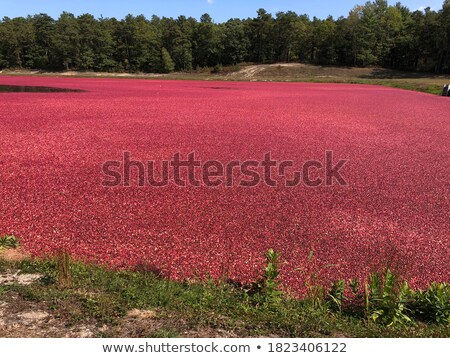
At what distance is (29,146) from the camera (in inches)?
439

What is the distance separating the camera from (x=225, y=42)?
3863 inches

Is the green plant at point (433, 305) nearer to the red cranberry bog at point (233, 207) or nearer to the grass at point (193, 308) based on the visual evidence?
the grass at point (193, 308)

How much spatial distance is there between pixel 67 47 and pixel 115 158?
90.3 metres

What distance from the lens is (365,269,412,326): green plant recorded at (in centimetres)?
370

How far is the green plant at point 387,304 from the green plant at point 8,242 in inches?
185

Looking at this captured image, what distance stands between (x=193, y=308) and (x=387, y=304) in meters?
1.95

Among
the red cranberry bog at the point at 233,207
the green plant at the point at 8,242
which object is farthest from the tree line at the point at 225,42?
the green plant at the point at 8,242

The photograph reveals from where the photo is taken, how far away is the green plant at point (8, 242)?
528 cm

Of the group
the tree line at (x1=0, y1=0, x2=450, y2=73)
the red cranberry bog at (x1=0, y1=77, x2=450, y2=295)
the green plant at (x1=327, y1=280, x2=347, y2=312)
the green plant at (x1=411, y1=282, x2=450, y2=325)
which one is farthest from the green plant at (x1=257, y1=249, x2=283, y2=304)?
the tree line at (x1=0, y1=0, x2=450, y2=73)

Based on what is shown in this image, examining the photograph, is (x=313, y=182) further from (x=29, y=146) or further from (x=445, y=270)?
(x=29, y=146)

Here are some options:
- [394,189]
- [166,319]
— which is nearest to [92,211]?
[166,319]

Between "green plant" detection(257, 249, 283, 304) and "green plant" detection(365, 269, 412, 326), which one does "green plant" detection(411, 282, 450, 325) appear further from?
"green plant" detection(257, 249, 283, 304)

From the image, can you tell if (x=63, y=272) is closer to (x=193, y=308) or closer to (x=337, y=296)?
(x=193, y=308)

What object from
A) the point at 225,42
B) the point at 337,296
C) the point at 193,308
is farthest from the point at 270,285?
the point at 225,42
